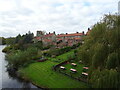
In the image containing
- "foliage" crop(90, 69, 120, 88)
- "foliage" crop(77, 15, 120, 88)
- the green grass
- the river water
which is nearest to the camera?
"foliage" crop(90, 69, 120, 88)

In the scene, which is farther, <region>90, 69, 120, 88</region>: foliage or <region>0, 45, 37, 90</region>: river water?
<region>0, 45, 37, 90</region>: river water

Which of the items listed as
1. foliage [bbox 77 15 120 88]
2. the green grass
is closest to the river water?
the green grass

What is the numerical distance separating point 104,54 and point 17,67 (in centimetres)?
2270

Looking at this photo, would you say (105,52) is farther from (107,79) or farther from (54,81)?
(54,81)

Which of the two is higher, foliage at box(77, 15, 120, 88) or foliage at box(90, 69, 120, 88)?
foliage at box(77, 15, 120, 88)

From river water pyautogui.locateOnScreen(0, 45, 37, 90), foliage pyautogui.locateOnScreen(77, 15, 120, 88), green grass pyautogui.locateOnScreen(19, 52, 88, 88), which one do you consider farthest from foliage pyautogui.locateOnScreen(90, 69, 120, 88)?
river water pyautogui.locateOnScreen(0, 45, 37, 90)

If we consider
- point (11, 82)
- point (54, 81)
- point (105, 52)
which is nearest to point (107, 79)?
point (105, 52)

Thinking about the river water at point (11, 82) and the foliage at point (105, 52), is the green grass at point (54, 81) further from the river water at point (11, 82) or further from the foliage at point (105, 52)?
the foliage at point (105, 52)

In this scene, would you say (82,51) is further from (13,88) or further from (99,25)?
(13,88)

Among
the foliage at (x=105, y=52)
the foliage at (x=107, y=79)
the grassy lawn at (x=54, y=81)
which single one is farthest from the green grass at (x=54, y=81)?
the foliage at (x=107, y=79)

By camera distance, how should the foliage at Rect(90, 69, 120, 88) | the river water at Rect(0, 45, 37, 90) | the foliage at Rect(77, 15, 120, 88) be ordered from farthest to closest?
the river water at Rect(0, 45, 37, 90) < the foliage at Rect(77, 15, 120, 88) < the foliage at Rect(90, 69, 120, 88)

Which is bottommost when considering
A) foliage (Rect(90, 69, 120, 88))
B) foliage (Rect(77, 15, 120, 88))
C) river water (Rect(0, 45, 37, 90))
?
river water (Rect(0, 45, 37, 90))

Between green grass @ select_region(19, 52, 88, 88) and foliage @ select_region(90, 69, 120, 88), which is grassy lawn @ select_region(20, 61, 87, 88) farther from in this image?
foliage @ select_region(90, 69, 120, 88)

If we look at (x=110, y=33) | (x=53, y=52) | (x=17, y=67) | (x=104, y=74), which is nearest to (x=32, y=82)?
(x=17, y=67)
